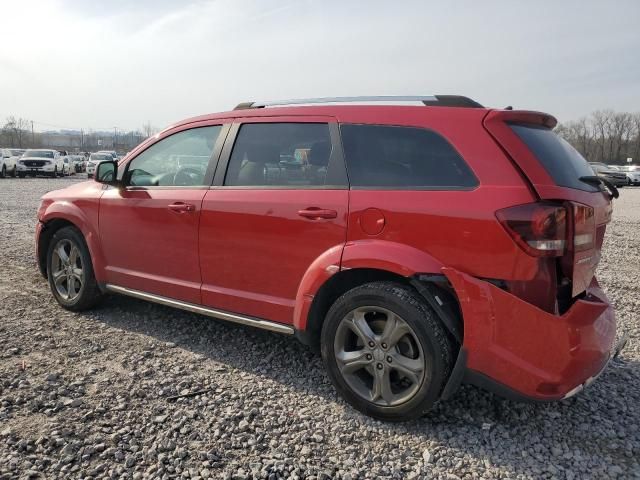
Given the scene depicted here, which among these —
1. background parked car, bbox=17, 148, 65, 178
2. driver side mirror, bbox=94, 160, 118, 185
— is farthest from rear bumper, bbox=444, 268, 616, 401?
background parked car, bbox=17, 148, 65, 178

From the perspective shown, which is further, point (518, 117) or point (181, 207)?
point (181, 207)

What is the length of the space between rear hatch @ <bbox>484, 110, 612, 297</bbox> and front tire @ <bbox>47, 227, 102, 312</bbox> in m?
3.61

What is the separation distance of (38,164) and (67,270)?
2926 centimetres

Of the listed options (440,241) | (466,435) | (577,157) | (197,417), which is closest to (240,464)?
(197,417)

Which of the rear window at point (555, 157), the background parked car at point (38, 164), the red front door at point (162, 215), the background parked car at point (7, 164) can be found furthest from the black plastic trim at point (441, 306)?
the background parked car at point (38, 164)

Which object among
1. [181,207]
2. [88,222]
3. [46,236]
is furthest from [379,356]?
[46,236]

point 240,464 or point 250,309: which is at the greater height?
point 250,309

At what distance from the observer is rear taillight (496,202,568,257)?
244 centimetres

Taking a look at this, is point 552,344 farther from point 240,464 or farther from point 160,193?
point 160,193

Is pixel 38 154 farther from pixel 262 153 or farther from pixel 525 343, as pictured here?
pixel 525 343

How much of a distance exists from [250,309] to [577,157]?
2.29 m

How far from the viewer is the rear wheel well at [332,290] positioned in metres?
2.95

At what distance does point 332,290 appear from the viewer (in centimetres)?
315

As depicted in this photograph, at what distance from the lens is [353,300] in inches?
115
